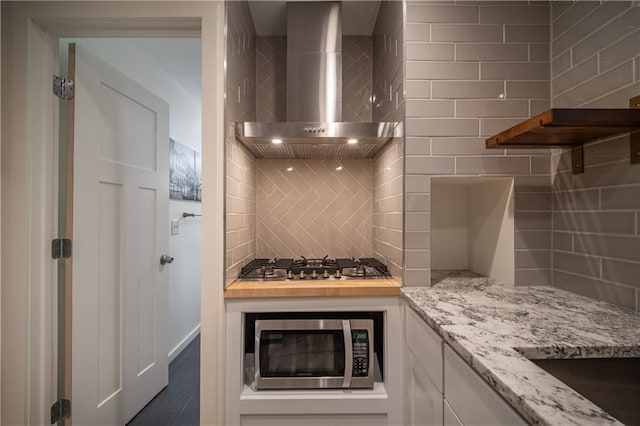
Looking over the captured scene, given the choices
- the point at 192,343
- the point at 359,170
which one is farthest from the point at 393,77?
the point at 192,343

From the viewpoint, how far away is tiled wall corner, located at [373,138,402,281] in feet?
4.65

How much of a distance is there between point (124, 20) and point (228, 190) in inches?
36.7

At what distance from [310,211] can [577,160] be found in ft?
4.66

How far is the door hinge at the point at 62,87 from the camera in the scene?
139 centimetres

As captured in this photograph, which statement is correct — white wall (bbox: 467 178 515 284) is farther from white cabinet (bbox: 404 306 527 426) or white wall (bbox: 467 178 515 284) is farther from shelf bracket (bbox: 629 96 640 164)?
white cabinet (bbox: 404 306 527 426)

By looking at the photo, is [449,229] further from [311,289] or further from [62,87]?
[62,87]

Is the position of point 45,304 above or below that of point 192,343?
above

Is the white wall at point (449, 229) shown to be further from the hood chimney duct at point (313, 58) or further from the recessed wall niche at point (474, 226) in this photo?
the hood chimney duct at point (313, 58)

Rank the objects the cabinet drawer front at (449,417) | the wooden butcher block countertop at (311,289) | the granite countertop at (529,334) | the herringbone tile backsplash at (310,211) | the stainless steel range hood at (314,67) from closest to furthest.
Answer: the granite countertop at (529,334) → the cabinet drawer front at (449,417) → the wooden butcher block countertop at (311,289) → the stainless steel range hood at (314,67) → the herringbone tile backsplash at (310,211)

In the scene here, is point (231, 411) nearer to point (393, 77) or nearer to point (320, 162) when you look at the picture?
point (320, 162)

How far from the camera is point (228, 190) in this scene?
137 cm

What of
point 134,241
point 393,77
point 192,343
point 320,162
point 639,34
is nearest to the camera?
point 639,34

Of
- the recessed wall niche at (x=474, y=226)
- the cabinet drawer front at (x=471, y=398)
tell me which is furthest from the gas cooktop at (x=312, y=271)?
the cabinet drawer front at (x=471, y=398)

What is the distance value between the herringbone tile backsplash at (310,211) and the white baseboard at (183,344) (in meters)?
1.47
